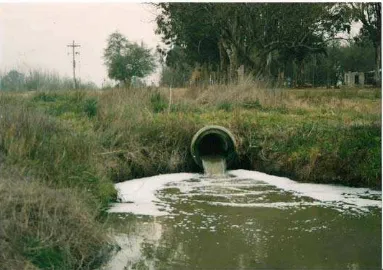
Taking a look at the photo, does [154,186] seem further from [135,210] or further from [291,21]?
[291,21]

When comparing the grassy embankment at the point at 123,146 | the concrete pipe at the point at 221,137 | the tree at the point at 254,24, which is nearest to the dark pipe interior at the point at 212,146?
the concrete pipe at the point at 221,137

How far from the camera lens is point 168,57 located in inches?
1369

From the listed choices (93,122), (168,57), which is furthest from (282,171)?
(168,57)

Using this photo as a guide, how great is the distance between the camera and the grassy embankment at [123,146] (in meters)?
5.76

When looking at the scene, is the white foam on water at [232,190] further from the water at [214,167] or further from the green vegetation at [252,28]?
the green vegetation at [252,28]

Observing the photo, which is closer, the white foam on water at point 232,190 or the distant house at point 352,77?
the white foam on water at point 232,190

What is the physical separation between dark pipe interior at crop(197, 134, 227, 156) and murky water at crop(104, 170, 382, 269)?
214 cm

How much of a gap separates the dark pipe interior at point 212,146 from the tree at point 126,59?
92.5ft

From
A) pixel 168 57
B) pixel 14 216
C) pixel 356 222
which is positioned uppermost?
pixel 168 57

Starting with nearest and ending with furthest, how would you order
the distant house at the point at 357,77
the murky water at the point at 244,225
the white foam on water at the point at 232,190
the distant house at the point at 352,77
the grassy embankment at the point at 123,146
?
the grassy embankment at the point at 123,146
the murky water at the point at 244,225
the white foam on water at the point at 232,190
the distant house at the point at 352,77
the distant house at the point at 357,77

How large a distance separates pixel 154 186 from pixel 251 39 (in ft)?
52.8

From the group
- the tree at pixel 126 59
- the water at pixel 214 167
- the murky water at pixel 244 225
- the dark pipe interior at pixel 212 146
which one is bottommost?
the murky water at pixel 244 225

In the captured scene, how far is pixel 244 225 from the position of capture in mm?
7934

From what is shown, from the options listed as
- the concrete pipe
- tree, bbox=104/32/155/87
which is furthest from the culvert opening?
tree, bbox=104/32/155/87
